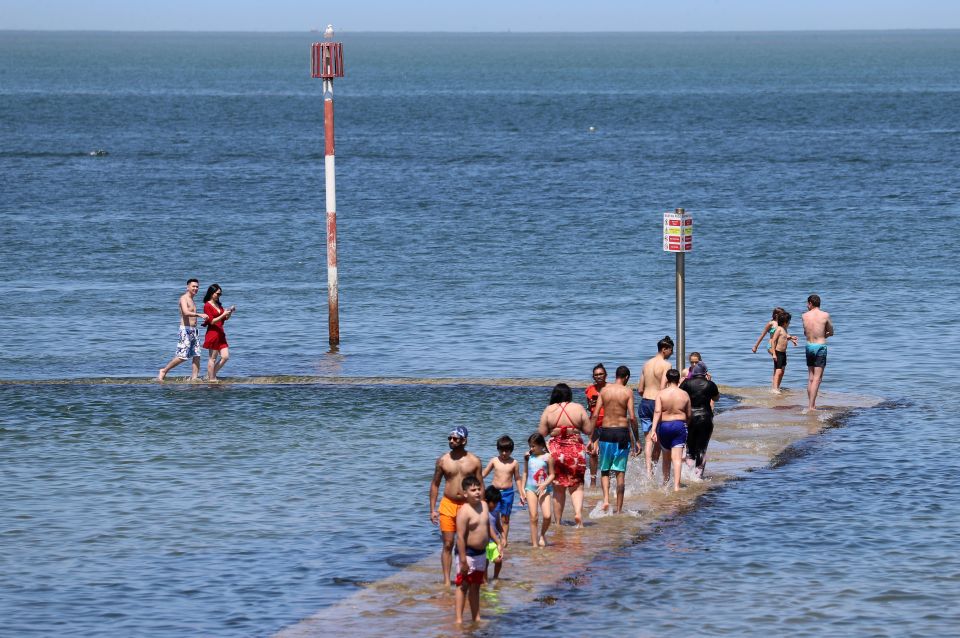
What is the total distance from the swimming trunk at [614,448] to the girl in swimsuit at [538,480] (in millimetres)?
1499

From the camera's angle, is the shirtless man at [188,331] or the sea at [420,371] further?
the shirtless man at [188,331]

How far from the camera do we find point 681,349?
22.6m

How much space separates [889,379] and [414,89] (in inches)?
6253

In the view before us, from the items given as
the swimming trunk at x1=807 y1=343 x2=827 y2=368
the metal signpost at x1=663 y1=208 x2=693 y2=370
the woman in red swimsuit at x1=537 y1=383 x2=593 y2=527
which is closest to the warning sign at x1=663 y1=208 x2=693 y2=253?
the metal signpost at x1=663 y1=208 x2=693 y2=370

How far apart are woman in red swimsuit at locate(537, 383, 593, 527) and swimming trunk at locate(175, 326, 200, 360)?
10.7m

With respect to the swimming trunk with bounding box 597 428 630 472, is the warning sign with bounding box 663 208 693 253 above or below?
above

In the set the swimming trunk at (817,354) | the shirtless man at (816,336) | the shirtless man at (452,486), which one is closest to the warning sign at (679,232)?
A: the shirtless man at (816,336)

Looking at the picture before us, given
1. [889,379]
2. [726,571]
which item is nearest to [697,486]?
[726,571]

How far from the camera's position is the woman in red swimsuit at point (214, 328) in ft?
85.1

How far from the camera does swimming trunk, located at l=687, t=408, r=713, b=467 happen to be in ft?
63.0

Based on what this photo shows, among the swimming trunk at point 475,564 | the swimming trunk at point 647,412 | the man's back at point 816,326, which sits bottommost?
the swimming trunk at point 475,564

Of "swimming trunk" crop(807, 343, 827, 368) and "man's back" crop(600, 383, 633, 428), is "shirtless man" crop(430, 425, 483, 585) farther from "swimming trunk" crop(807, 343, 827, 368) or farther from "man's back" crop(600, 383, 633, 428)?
"swimming trunk" crop(807, 343, 827, 368)

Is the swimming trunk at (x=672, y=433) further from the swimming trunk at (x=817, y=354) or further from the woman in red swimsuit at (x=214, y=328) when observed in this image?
the woman in red swimsuit at (x=214, y=328)

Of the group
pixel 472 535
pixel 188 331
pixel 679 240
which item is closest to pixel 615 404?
pixel 472 535
